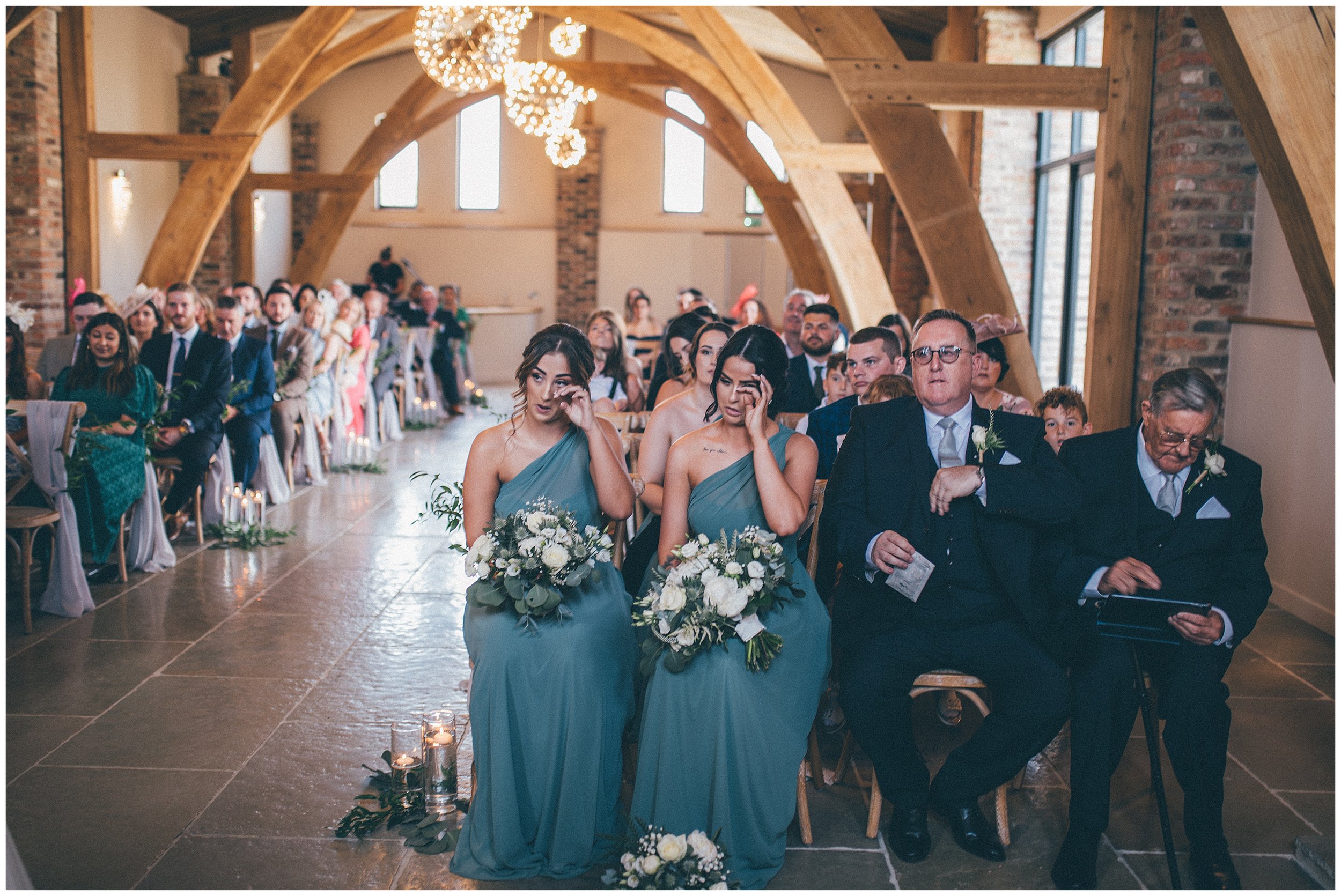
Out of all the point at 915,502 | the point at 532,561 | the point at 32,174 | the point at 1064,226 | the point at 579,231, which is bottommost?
the point at 532,561

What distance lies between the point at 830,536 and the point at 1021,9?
25.5ft

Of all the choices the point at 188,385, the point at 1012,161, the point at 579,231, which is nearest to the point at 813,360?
the point at 188,385

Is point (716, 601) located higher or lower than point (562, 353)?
lower

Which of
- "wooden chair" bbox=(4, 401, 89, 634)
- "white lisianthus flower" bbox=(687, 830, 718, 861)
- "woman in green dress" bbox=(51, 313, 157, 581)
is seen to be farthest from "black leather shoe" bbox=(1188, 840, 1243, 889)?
"woman in green dress" bbox=(51, 313, 157, 581)

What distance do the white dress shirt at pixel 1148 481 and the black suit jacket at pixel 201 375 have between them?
4978mm

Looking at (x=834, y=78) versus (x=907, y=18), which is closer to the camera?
(x=834, y=78)

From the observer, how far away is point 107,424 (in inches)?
224

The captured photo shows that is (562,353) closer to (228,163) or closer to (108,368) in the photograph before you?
(108,368)

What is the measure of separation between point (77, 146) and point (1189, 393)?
32.4 ft

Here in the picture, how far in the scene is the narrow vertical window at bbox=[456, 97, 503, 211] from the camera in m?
18.9

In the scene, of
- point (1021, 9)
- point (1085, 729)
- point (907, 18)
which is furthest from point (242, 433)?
point (907, 18)

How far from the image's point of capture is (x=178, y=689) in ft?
13.8

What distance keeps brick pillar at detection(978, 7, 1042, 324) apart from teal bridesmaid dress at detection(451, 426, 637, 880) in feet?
25.3

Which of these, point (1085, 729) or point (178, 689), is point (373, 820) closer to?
point (178, 689)
